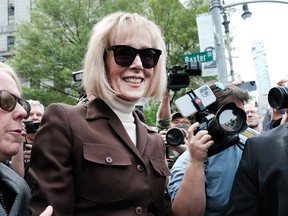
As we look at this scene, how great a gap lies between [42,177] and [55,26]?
47.9ft

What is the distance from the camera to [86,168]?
1.55m

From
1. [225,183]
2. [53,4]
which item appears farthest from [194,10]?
[225,183]

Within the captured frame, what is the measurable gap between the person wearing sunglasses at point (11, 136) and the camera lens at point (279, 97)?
118 cm

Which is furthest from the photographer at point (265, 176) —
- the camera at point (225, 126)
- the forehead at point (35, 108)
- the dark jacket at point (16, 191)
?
the forehead at point (35, 108)

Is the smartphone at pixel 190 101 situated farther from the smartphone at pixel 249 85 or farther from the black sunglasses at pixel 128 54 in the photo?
the smartphone at pixel 249 85

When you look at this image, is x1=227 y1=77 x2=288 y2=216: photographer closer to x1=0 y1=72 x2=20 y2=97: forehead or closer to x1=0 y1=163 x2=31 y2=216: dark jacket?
x1=0 y1=163 x2=31 y2=216: dark jacket

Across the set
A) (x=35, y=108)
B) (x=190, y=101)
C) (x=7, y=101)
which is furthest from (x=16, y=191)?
(x=35, y=108)

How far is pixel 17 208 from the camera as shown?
1.73 meters

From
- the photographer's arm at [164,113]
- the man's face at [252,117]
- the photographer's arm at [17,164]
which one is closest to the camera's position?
the photographer's arm at [17,164]

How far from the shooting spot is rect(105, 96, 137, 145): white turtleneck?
5.86ft

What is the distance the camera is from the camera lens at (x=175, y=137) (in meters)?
2.71

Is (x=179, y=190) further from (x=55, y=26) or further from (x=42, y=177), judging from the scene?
(x=55, y=26)

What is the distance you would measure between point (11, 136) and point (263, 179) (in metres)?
1.17

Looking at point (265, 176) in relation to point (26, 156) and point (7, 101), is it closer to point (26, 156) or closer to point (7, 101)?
point (7, 101)
